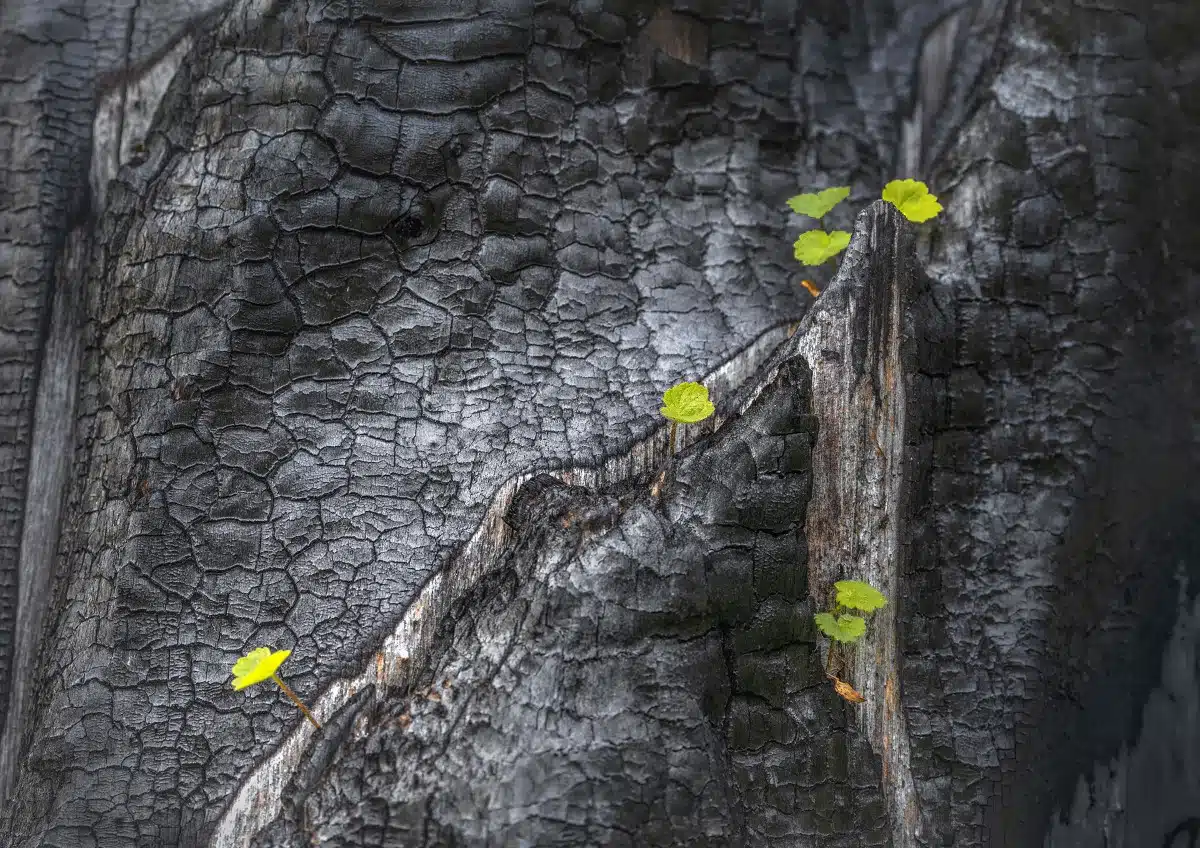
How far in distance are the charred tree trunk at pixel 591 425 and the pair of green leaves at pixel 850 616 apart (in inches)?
1.1

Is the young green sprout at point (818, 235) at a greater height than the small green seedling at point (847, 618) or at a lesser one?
greater

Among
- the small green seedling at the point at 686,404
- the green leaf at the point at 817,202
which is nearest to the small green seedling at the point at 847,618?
the small green seedling at the point at 686,404

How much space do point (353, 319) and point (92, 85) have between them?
2.72 ft

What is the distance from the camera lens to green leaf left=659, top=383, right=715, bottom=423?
1551 millimetres

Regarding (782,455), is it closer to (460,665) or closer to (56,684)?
(460,665)

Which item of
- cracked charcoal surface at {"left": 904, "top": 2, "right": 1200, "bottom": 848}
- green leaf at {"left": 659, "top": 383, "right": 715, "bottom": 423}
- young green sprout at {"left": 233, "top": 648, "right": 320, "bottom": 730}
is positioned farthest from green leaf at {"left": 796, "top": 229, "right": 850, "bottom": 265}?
young green sprout at {"left": 233, "top": 648, "right": 320, "bottom": 730}

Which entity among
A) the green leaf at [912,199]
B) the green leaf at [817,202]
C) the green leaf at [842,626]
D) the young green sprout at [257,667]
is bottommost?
the young green sprout at [257,667]

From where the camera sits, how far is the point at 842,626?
157 centimetres

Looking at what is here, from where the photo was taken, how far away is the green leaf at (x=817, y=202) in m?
1.87

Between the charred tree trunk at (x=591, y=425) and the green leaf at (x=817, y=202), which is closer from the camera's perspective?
the charred tree trunk at (x=591, y=425)

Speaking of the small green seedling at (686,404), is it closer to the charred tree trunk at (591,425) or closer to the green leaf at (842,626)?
the charred tree trunk at (591,425)

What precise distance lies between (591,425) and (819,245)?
0.53 meters

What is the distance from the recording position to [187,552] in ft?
5.37

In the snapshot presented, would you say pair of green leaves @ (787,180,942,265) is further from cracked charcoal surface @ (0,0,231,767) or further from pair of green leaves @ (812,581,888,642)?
cracked charcoal surface @ (0,0,231,767)
